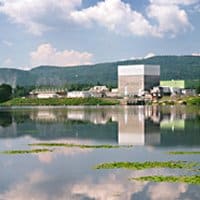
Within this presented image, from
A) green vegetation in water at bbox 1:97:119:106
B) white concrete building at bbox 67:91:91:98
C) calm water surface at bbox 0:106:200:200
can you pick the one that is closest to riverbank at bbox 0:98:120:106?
green vegetation in water at bbox 1:97:119:106

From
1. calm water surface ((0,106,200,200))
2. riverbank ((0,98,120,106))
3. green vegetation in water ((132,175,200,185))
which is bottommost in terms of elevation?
riverbank ((0,98,120,106))

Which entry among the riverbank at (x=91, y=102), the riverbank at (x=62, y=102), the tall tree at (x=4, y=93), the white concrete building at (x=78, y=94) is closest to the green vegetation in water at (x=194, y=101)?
the riverbank at (x=91, y=102)

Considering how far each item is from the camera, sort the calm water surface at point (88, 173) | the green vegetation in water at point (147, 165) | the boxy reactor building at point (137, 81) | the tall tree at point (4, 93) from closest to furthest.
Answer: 1. the calm water surface at point (88, 173)
2. the green vegetation in water at point (147, 165)
3. the tall tree at point (4, 93)
4. the boxy reactor building at point (137, 81)

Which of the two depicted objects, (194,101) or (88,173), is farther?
(194,101)

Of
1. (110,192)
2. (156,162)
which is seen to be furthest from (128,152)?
(110,192)

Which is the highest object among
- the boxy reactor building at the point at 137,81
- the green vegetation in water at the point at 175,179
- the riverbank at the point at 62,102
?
the boxy reactor building at the point at 137,81

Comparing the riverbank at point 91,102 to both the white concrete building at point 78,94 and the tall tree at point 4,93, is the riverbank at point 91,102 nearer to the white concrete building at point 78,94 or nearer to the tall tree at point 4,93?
the tall tree at point 4,93

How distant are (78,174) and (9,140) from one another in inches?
653

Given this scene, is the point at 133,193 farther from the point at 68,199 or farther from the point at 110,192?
the point at 68,199

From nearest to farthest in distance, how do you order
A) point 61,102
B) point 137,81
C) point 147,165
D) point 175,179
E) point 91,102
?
1. point 175,179
2. point 147,165
3. point 91,102
4. point 61,102
5. point 137,81

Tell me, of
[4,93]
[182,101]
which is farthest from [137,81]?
[182,101]

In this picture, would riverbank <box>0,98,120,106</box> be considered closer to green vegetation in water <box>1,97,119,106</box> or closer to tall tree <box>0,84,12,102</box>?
Answer: green vegetation in water <box>1,97,119,106</box>

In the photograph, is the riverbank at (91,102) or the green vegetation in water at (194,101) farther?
Answer: the riverbank at (91,102)

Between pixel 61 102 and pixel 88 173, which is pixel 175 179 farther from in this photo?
pixel 61 102
